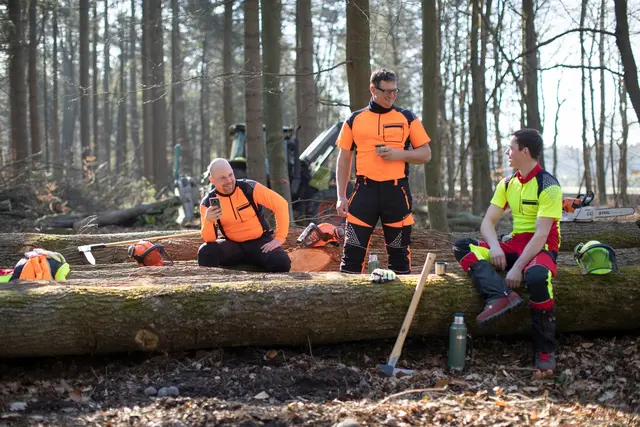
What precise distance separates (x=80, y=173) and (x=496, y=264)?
51.9 feet

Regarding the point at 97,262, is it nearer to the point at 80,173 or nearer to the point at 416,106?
the point at 80,173

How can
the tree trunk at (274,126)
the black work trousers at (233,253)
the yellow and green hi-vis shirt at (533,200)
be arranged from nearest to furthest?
the yellow and green hi-vis shirt at (533,200) → the black work trousers at (233,253) → the tree trunk at (274,126)

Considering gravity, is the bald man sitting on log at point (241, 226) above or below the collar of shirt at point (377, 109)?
below

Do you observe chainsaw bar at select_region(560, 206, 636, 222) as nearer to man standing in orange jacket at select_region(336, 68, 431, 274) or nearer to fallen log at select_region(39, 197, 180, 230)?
man standing in orange jacket at select_region(336, 68, 431, 274)

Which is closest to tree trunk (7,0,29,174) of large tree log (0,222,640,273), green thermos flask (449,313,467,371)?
large tree log (0,222,640,273)

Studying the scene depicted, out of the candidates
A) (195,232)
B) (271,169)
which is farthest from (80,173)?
(195,232)

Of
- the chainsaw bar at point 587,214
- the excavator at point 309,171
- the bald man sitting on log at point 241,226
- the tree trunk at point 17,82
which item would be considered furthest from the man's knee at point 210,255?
the tree trunk at point 17,82

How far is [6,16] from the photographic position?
15891 mm

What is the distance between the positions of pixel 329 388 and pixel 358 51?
5.32 metres

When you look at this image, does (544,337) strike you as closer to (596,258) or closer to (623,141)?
(596,258)

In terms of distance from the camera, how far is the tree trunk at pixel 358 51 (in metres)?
8.61

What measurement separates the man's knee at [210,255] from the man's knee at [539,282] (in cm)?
319

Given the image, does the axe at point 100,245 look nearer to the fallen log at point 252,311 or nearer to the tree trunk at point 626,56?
the fallen log at point 252,311

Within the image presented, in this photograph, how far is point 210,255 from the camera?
6758 millimetres
